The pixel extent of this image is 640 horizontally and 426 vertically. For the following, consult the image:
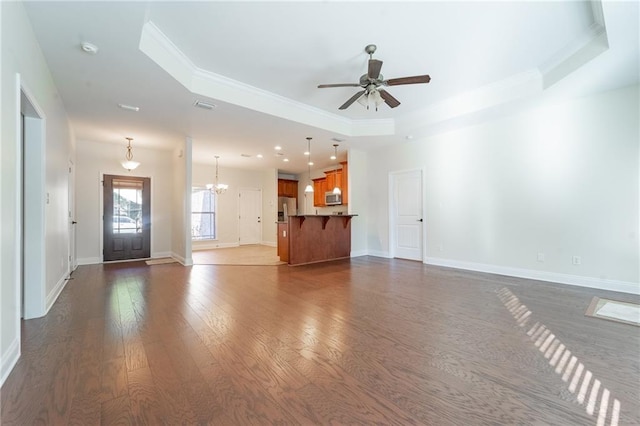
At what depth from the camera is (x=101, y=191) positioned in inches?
251

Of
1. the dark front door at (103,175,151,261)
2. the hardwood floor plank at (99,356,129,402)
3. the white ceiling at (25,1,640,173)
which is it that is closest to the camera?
the hardwood floor plank at (99,356,129,402)

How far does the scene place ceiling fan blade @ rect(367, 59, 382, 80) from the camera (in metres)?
3.07

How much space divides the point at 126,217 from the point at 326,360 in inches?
267

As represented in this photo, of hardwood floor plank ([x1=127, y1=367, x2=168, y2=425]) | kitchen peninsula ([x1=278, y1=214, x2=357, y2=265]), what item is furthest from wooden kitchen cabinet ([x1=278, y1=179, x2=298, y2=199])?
hardwood floor plank ([x1=127, y1=367, x2=168, y2=425])

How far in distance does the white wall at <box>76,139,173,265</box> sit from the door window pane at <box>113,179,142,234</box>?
0.26 metres

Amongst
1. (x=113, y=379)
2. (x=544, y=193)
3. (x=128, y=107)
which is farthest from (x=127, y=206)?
(x=544, y=193)

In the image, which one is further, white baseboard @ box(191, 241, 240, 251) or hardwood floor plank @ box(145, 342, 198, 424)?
white baseboard @ box(191, 241, 240, 251)

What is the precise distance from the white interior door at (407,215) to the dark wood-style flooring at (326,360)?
2.65 m

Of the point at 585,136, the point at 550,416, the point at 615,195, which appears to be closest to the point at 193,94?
the point at 550,416

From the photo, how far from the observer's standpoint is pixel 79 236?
20.0ft

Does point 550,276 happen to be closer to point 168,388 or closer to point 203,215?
point 168,388

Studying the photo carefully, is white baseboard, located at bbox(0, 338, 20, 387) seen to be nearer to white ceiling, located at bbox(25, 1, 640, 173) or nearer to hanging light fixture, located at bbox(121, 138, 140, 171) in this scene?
white ceiling, located at bbox(25, 1, 640, 173)

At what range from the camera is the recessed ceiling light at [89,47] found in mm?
2736

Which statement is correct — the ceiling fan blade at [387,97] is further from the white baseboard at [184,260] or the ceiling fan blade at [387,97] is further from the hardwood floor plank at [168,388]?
the white baseboard at [184,260]
